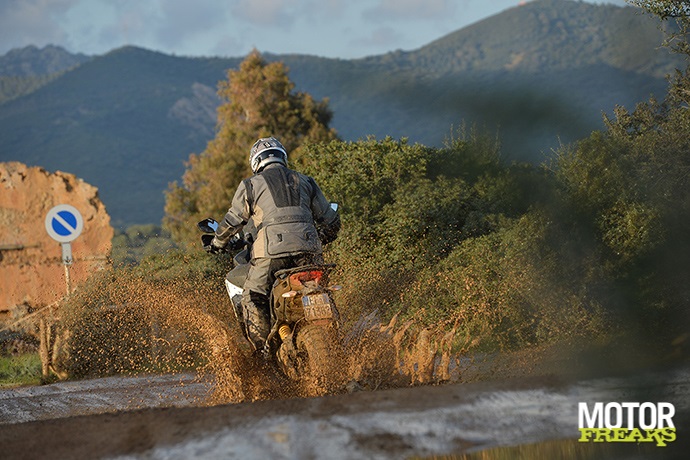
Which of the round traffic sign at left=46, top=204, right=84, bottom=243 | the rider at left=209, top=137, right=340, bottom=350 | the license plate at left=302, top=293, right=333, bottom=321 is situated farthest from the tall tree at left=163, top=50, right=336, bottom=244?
the license plate at left=302, top=293, right=333, bottom=321

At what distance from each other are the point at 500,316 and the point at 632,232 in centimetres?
188

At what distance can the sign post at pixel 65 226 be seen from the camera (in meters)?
17.0

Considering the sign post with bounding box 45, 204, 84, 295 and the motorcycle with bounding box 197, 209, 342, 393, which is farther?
the sign post with bounding box 45, 204, 84, 295

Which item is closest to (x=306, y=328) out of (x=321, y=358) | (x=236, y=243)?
(x=321, y=358)

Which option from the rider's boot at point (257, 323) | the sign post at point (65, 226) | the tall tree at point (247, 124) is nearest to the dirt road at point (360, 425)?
the rider's boot at point (257, 323)

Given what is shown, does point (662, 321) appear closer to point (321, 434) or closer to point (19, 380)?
point (321, 434)

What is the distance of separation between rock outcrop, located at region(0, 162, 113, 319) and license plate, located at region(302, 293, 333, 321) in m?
11.8

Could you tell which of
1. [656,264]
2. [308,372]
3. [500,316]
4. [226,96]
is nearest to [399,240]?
[500,316]

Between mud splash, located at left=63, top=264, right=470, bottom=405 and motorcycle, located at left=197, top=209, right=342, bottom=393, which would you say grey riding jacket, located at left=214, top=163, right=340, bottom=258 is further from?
mud splash, located at left=63, top=264, right=470, bottom=405

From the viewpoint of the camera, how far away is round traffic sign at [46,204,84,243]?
1705 centimetres

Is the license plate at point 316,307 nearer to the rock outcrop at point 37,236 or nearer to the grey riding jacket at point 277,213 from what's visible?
the grey riding jacket at point 277,213

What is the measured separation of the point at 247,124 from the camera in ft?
123

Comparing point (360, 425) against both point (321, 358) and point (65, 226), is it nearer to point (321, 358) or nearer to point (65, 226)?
point (321, 358)

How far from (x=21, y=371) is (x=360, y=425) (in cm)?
1063
